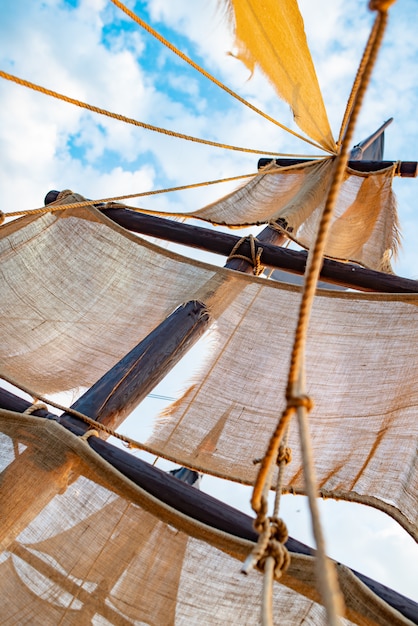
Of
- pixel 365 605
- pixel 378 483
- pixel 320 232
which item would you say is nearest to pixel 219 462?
pixel 378 483

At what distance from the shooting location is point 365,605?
154 cm

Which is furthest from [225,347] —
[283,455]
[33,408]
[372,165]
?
[372,165]

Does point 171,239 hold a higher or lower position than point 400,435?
higher

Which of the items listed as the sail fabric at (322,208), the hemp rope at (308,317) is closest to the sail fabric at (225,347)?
the sail fabric at (322,208)

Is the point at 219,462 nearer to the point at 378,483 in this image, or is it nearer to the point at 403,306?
the point at 378,483

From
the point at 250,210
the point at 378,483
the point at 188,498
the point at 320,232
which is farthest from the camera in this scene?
the point at 250,210

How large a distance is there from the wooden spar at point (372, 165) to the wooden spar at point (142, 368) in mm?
3441

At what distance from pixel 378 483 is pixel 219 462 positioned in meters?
0.74

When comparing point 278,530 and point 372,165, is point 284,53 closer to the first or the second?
point 372,165

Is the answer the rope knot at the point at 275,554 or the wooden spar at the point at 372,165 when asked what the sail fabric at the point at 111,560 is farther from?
the wooden spar at the point at 372,165

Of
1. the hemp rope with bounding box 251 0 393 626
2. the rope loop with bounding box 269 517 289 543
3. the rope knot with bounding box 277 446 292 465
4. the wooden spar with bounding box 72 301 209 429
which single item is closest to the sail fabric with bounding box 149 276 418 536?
the wooden spar with bounding box 72 301 209 429

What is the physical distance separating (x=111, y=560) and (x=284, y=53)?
153 inches

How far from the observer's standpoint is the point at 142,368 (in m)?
2.84

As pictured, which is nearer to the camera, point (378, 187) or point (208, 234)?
point (208, 234)
